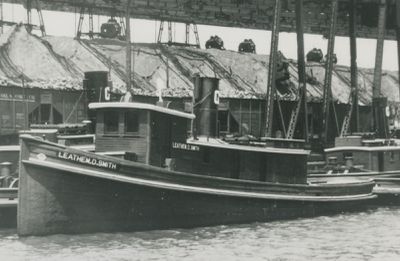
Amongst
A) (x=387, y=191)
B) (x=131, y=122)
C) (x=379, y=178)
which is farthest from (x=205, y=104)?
(x=387, y=191)

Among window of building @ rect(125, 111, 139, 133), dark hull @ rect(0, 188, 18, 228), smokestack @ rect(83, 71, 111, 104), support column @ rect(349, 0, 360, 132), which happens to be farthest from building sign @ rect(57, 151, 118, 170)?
support column @ rect(349, 0, 360, 132)

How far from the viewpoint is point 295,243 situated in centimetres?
1277

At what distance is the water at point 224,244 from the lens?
11.2m

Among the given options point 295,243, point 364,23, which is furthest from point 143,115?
point 364,23

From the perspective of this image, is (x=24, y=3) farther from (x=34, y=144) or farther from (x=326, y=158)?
(x=34, y=144)

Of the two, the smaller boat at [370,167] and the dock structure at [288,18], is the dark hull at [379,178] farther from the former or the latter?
the dock structure at [288,18]

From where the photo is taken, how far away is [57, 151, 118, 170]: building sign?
12.3 meters

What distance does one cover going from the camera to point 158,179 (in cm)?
1309

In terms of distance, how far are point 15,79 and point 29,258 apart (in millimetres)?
16077

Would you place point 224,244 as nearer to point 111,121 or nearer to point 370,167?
point 111,121

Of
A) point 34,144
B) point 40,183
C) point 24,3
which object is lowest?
point 40,183

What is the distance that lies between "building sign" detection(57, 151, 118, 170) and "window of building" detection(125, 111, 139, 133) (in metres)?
1.41

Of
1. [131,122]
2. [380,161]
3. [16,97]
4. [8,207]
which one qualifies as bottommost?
[8,207]

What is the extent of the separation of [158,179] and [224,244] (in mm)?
1940
